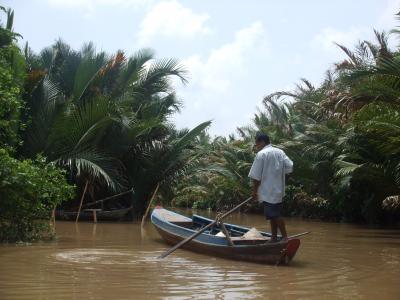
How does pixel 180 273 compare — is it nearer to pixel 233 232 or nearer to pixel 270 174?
pixel 270 174

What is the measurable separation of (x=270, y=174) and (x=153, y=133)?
10.3m

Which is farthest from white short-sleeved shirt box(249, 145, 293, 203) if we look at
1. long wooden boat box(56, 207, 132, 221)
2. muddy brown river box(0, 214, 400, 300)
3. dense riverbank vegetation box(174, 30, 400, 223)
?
long wooden boat box(56, 207, 132, 221)

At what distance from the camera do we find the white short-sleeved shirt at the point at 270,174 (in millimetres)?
8109

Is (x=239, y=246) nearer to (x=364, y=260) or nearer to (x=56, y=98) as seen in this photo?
(x=364, y=260)

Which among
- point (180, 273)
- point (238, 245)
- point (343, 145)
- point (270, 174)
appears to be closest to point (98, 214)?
point (343, 145)

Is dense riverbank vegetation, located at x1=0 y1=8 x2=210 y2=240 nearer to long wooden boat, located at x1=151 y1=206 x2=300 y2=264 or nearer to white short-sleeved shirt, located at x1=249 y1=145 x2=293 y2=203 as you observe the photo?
long wooden boat, located at x1=151 y1=206 x2=300 y2=264

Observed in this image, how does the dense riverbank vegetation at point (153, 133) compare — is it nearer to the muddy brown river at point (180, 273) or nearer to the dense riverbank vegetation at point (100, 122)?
the dense riverbank vegetation at point (100, 122)

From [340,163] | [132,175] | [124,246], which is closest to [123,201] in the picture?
[132,175]

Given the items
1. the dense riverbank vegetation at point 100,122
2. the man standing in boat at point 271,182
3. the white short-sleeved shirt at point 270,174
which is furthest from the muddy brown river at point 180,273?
the dense riverbank vegetation at point 100,122

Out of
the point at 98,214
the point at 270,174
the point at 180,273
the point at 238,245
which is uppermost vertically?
the point at 270,174

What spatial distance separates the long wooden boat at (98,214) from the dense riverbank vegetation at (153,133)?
1.92 feet

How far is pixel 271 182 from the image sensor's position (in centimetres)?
815

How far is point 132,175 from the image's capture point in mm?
18328

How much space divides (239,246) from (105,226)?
7586mm
